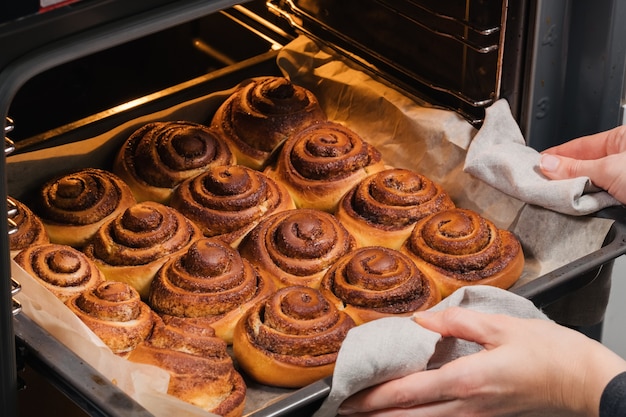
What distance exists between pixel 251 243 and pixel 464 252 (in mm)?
402

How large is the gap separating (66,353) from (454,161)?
3.22 feet

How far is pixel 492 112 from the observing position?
2.08 metres

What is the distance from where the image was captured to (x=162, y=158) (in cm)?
225

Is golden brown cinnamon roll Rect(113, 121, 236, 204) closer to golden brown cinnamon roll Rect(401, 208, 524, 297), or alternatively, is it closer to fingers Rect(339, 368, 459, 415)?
golden brown cinnamon roll Rect(401, 208, 524, 297)

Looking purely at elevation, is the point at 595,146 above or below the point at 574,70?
below

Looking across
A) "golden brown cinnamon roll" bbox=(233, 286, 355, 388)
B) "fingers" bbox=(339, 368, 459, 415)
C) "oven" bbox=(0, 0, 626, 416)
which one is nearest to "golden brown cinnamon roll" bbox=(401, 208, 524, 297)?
"oven" bbox=(0, 0, 626, 416)

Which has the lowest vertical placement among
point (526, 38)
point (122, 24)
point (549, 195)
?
point (549, 195)

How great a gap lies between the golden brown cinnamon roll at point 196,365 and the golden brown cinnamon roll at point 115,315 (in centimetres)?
2

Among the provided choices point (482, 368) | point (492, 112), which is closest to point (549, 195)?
point (492, 112)

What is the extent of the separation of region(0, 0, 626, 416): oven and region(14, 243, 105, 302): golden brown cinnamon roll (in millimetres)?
129

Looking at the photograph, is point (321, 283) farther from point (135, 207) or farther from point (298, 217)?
point (135, 207)

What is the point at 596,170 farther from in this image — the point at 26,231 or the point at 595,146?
the point at 26,231

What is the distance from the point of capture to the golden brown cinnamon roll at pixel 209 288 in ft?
6.24

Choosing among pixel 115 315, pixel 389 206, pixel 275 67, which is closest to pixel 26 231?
pixel 115 315
